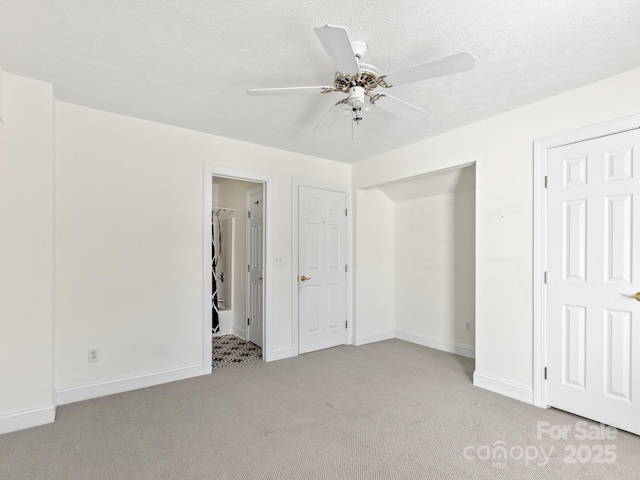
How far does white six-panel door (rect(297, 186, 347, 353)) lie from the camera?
4.34 meters

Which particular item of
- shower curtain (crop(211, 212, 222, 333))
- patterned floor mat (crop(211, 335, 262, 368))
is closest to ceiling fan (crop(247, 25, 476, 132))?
patterned floor mat (crop(211, 335, 262, 368))

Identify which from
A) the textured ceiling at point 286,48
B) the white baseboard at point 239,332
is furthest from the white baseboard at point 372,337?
the textured ceiling at point 286,48

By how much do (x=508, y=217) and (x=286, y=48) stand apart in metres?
2.36

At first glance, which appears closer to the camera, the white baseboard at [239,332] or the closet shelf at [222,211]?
the white baseboard at [239,332]

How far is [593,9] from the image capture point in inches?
68.1

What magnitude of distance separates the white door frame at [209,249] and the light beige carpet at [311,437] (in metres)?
0.49

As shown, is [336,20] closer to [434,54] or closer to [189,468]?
[434,54]

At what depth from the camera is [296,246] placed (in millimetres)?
4270

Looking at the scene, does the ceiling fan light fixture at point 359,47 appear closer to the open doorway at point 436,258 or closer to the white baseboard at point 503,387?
the open doorway at point 436,258

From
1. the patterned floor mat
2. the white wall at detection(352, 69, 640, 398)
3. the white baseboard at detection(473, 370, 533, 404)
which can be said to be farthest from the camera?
the patterned floor mat

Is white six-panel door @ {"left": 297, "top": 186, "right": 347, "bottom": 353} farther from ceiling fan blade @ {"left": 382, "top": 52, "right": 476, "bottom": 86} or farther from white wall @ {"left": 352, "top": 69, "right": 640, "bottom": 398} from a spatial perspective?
ceiling fan blade @ {"left": 382, "top": 52, "right": 476, "bottom": 86}

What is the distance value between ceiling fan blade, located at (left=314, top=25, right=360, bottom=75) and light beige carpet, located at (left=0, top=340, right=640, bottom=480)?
2251mm

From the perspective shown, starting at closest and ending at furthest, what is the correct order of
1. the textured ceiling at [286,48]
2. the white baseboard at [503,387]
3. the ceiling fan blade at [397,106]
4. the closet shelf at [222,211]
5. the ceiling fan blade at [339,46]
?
the ceiling fan blade at [339,46] → the textured ceiling at [286,48] → the ceiling fan blade at [397,106] → the white baseboard at [503,387] → the closet shelf at [222,211]

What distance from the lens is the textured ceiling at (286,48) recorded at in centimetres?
175
